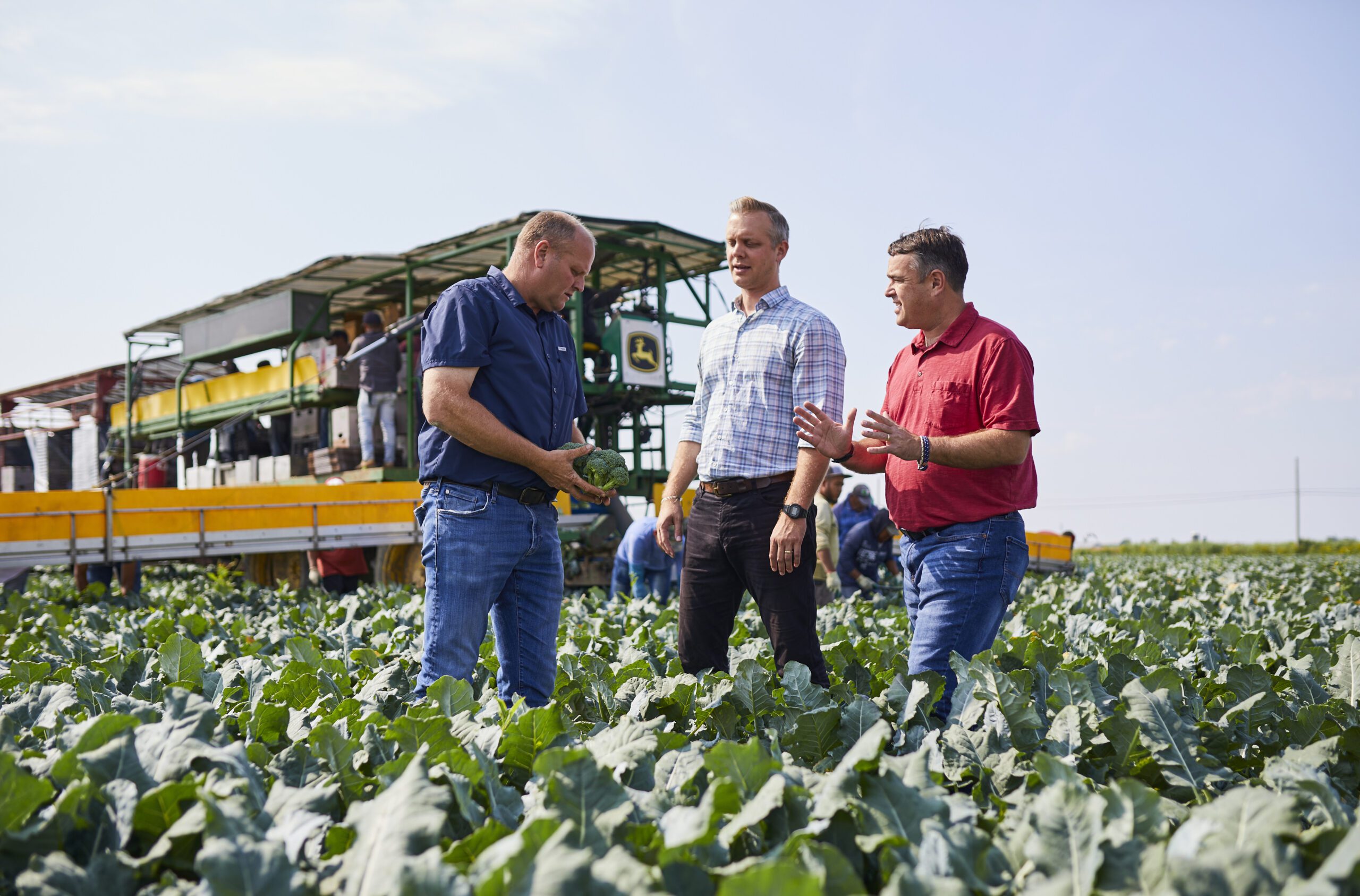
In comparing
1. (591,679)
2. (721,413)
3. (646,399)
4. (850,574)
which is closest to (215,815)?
(591,679)

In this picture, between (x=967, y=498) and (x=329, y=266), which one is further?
(x=329, y=266)

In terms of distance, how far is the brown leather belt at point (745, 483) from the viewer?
4012 millimetres

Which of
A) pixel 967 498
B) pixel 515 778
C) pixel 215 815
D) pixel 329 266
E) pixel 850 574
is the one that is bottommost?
pixel 850 574

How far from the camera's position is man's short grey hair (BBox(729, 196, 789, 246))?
412 cm

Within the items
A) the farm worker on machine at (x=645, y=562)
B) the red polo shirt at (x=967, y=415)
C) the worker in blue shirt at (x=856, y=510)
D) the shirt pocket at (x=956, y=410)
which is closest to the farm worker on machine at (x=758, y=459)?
the red polo shirt at (x=967, y=415)

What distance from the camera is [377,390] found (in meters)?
15.3

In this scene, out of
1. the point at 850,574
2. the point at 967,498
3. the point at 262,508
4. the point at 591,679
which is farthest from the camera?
the point at 850,574

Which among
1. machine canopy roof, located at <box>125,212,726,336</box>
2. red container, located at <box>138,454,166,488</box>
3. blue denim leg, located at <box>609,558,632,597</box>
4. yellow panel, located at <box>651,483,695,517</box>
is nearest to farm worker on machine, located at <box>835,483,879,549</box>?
yellow panel, located at <box>651,483,695,517</box>

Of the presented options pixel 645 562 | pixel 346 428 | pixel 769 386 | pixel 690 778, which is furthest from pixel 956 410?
pixel 346 428

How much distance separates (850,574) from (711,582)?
27.9 ft

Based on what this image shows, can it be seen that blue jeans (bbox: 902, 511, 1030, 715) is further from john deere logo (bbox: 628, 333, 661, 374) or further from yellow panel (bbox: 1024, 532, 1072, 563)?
yellow panel (bbox: 1024, 532, 1072, 563)

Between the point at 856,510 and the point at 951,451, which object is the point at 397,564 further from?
the point at 951,451

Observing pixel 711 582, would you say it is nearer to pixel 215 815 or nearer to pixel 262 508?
pixel 215 815

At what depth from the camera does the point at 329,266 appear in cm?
1708
